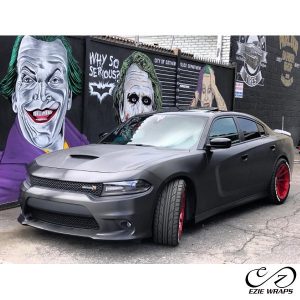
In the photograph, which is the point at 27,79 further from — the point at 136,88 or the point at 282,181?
the point at 282,181

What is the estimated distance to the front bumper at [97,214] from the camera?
14.2ft

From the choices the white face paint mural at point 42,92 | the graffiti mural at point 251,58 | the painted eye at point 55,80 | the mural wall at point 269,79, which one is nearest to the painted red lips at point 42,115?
the white face paint mural at point 42,92

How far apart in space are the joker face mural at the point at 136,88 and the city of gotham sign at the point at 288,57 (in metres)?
8.85

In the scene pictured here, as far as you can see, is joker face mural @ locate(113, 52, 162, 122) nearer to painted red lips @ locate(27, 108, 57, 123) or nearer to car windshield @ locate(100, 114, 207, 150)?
painted red lips @ locate(27, 108, 57, 123)

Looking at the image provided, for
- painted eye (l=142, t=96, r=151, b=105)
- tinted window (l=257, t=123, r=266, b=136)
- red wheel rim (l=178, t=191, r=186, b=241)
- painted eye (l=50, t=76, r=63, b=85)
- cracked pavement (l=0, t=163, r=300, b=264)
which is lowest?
cracked pavement (l=0, t=163, r=300, b=264)

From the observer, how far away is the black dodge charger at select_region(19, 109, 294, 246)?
438 centimetres

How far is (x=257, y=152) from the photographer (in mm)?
6383

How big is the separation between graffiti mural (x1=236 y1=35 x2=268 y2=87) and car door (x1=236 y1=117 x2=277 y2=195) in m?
7.58

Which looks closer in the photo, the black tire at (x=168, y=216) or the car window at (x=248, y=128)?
the black tire at (x=168, y=216)

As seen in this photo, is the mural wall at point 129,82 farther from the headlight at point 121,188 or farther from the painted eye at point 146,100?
the headlight at point 121,188

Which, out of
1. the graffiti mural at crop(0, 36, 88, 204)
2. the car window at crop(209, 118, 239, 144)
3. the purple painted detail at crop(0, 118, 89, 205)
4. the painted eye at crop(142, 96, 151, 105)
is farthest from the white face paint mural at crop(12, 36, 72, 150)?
the car window at crop(209, 118, 239, 144)

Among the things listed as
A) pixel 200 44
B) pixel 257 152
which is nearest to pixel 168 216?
pixel 257 152

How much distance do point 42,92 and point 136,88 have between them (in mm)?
2579

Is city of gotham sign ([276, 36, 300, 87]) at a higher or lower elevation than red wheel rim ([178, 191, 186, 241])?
higher
